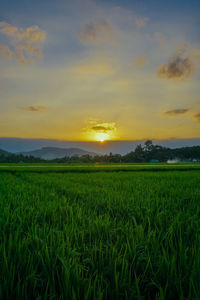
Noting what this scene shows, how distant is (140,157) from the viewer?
46.5m

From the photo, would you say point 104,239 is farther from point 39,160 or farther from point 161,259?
point 39,160

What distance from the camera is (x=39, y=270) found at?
120 cm

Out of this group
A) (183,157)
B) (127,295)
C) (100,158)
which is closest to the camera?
(127,295)

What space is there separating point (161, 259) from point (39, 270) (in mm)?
871

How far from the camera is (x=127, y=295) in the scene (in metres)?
0.91

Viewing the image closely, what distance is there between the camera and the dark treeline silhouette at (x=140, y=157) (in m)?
42.2

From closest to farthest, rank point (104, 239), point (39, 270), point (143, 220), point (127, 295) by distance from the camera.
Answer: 1. point (127, 295)
2. point (39, 270)
3. point (104, 239)
4. point (143, 220)

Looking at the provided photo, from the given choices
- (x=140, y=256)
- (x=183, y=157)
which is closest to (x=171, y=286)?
(x=140, y=256)

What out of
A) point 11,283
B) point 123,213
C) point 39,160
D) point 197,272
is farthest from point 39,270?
point 39,160

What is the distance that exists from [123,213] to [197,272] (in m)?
1.53

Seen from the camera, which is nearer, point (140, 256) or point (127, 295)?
point (127, 295)

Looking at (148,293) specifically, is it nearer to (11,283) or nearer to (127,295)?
(127,295)

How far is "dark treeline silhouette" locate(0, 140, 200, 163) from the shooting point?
42250 mm

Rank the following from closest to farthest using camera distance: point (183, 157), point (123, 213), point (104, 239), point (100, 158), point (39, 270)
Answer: point (39, 270), point (104, 239), point (123, 213), point (100, 158), point (183, 157)
